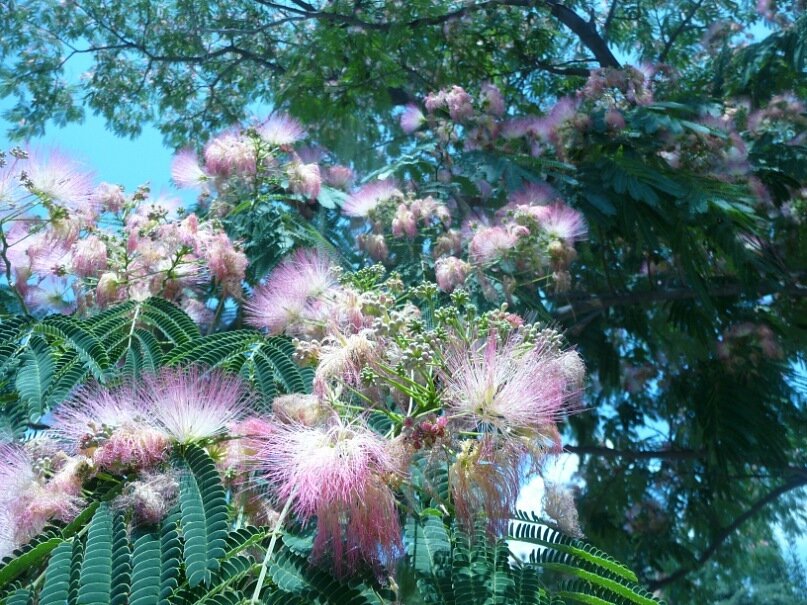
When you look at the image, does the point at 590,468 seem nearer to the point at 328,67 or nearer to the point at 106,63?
the point at 328,67

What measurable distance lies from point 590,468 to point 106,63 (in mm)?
6143

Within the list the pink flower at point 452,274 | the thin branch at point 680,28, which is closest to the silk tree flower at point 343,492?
the pink flower at point 452,274

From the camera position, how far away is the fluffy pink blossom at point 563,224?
12.7ft

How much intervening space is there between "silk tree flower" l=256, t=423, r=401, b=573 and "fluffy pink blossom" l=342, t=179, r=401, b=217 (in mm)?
2642

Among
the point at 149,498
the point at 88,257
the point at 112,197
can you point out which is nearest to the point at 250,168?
the point at 112,197

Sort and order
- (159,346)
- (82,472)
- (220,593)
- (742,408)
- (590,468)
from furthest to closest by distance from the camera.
Result: (590,468) < (742,408) < (159,346) < (82,472) < (220,593)

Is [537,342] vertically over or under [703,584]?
under

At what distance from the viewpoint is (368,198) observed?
14.3 ft

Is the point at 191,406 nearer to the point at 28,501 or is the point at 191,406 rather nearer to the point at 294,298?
the point at 28,501

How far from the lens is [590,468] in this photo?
6.84 meters

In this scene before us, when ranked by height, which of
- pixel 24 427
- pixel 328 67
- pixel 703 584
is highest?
pixel 328 67

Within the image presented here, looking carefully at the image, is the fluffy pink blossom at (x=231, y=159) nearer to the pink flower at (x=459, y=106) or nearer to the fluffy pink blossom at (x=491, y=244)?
the fluffy pink blossom at (x=491, y=244)

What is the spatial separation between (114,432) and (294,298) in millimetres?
1108

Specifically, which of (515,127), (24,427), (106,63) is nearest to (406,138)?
(515,127)
